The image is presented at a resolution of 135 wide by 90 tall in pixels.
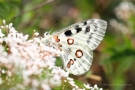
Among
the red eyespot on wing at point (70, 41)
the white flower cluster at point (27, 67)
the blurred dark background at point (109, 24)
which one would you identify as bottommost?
the white flower cluster at point (27, 67)

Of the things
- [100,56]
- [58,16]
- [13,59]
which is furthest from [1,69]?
[58,16]

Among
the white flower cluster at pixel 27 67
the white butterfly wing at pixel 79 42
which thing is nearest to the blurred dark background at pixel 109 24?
the white butterfly wing at pixel 79 42

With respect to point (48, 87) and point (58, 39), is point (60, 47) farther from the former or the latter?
point (48, 87)

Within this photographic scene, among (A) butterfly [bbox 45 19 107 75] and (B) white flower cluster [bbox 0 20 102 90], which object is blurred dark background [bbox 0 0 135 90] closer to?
(A) butterfly [bbox 45 19 107 75]

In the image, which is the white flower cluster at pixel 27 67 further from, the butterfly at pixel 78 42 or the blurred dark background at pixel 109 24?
the blurred dark background at pixel 109 24

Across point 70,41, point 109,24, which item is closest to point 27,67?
point 70,41
